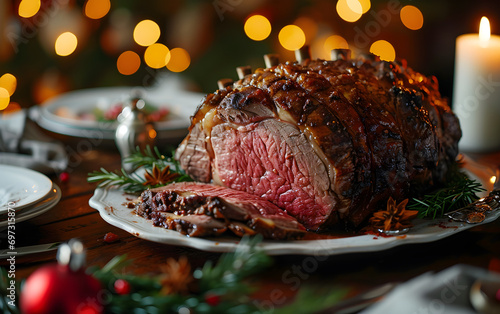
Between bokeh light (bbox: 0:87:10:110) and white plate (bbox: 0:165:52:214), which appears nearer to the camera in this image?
white plate (bbox: 0:165:52:214)

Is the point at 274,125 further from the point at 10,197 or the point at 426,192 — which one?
the point at 10,197

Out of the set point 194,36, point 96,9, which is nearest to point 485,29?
point 194,36

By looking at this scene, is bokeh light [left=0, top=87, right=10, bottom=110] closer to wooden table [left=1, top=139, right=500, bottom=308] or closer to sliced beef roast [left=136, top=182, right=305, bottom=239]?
wooden table [left=1, top=139, right=500, bottom=308]

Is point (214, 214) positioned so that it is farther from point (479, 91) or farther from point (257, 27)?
point (257, 27)

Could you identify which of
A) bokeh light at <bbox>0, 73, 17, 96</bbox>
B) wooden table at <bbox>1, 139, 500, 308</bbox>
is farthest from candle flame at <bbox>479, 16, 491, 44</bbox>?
bokeh light at <bbox>0, 73, 17, 96</bbox>

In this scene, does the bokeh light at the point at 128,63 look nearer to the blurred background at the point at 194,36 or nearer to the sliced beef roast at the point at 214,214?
the blurred background at the point at 194,36

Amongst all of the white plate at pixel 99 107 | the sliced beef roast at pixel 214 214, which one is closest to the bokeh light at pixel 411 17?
the white plate at pixel 99 107

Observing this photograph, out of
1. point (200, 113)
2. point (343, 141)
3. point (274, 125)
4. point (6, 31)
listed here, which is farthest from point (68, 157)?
point (6, 31)
